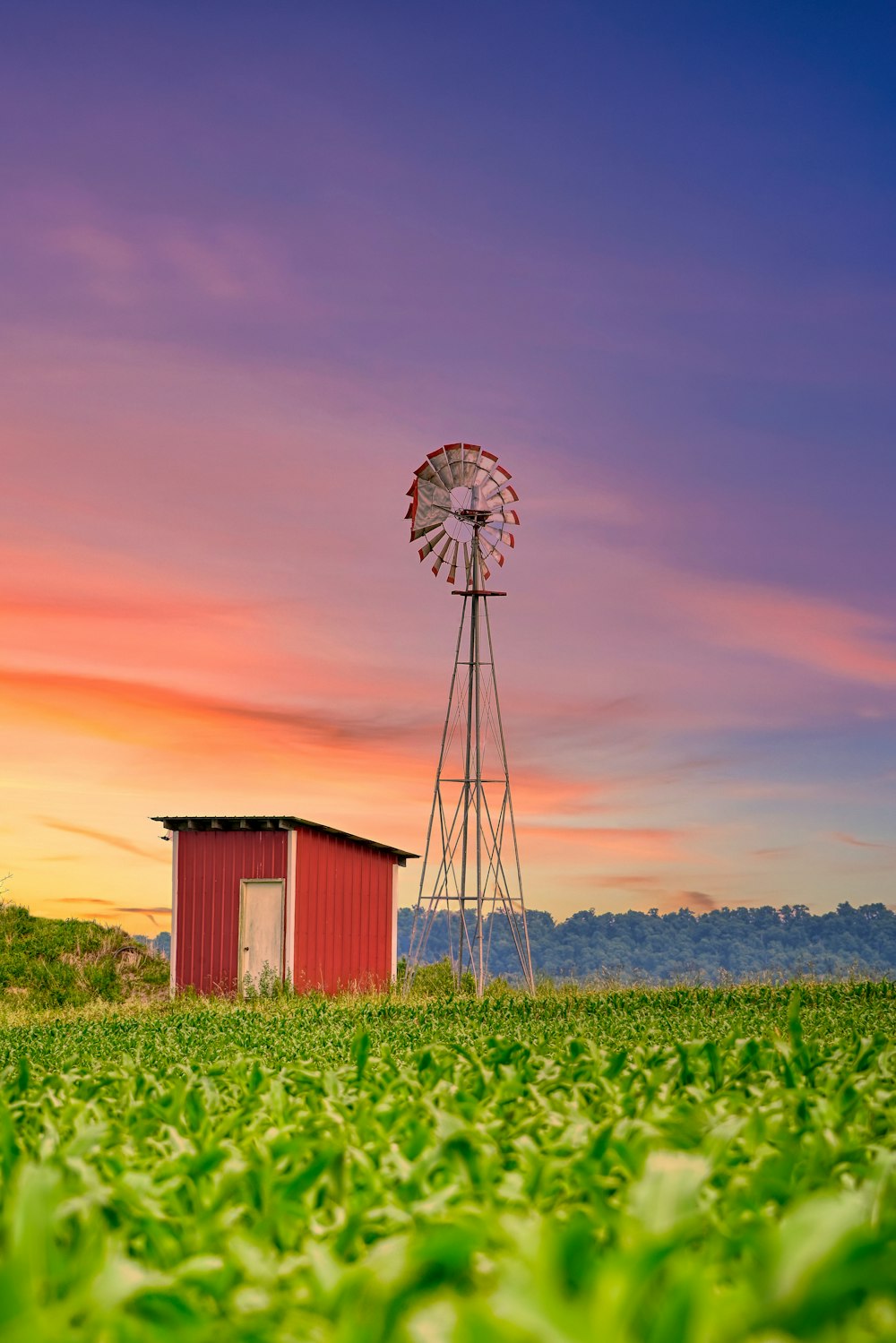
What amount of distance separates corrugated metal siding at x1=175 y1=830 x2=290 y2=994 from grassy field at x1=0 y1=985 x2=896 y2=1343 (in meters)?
17.9

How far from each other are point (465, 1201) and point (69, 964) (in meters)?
27.8

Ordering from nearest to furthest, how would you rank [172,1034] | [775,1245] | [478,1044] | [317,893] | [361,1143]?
[775,1245], [361,1143], [478,1044], [172,1034], [317,893]

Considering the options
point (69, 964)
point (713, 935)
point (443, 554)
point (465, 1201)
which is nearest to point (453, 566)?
point (443, 554)

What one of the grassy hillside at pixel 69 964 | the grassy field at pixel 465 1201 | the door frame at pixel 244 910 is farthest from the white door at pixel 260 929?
the grassy field at pixel 465 1201

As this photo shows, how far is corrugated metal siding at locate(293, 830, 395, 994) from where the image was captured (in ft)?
81.9

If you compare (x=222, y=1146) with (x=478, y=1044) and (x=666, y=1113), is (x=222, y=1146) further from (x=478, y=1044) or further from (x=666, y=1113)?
(x=478, y=1044)

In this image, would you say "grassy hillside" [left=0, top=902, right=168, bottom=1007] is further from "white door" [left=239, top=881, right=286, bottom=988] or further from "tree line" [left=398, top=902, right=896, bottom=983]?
"tree line" [left=398, top=902, right=896, bottom=983]

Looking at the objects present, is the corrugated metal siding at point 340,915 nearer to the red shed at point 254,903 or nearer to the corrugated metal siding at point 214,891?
the red shed at point 254,903

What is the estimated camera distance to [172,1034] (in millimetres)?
12953

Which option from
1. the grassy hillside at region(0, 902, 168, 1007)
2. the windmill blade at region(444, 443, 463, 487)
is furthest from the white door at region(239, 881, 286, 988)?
the windmill blade at region(444, 443, 463, 487)

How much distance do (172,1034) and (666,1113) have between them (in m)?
9.82

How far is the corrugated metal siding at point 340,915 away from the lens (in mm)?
24969

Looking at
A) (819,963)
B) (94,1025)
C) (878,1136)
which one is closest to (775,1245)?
(878,1136)

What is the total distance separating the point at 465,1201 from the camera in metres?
3.22
